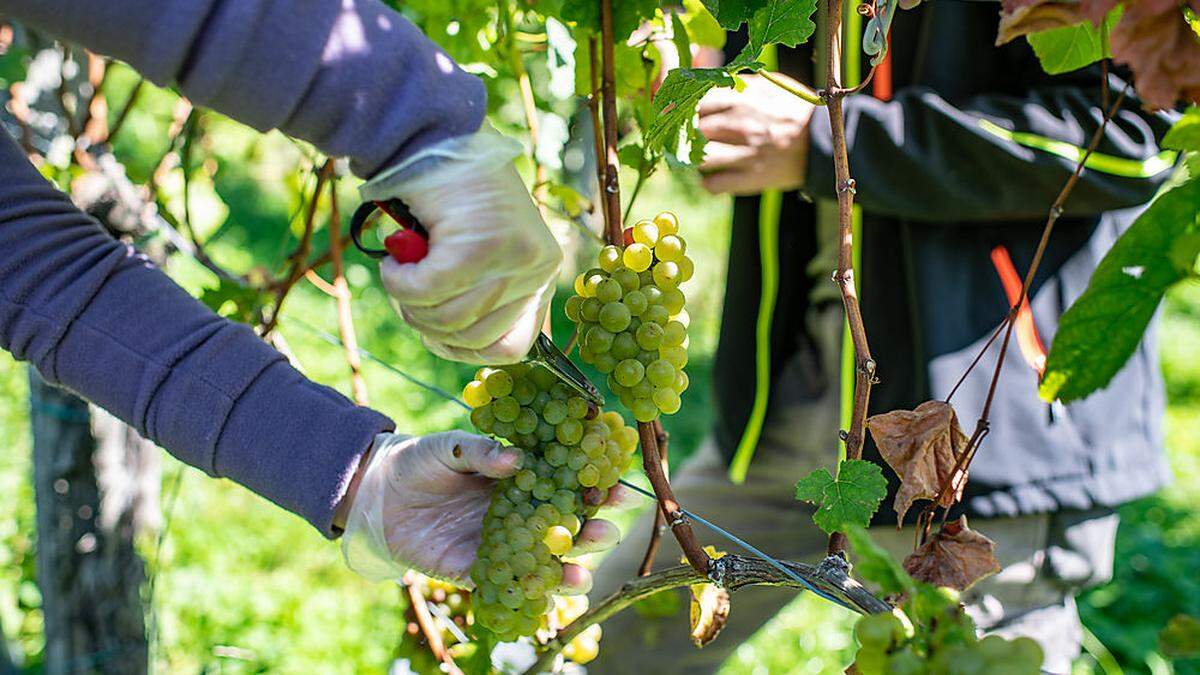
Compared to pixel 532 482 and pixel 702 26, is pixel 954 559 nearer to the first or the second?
pixel 532 482

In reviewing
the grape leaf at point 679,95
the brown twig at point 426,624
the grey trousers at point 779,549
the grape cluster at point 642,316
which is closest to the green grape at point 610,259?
the grape cluster at point 642,316

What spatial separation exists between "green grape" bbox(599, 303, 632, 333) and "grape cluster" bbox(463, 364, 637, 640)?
0.31 ft

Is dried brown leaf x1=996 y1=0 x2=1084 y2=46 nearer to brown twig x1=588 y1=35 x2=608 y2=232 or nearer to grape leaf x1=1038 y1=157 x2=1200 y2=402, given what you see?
grape leaf x1=1038 y1=157 x2=1200 y2=402

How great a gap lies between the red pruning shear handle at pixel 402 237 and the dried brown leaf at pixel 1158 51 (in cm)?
51

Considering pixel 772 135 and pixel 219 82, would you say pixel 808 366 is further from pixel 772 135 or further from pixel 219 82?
pixel 219 82

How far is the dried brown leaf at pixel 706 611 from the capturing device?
1009mm

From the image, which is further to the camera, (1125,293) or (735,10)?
(735,10)

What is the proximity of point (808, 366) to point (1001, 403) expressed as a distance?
404mm

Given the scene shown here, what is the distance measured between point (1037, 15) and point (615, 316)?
0.38m

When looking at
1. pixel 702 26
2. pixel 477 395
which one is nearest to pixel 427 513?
pixel 477 395

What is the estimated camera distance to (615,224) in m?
1.00

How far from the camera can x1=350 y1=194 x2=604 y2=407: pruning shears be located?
0.85 meters

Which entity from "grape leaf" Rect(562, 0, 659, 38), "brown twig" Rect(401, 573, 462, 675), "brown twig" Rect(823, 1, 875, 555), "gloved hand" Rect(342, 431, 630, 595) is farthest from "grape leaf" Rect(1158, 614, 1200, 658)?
"brown twig" Rect(401, 573, 462, 675)

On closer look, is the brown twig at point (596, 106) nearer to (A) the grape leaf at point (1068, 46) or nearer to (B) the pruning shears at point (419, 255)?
(B) the pruning shears at point (419, 255)
